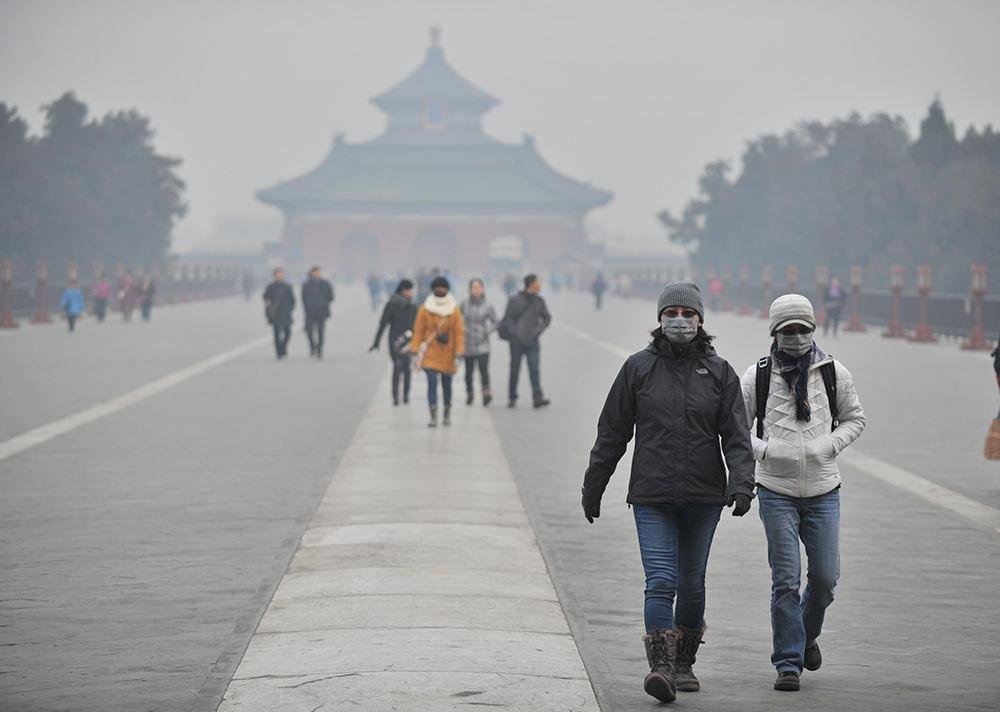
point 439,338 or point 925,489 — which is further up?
point 439,338

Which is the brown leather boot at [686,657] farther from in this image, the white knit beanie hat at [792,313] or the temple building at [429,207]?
the temple building at [429,207]

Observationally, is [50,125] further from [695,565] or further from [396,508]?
[695,565]

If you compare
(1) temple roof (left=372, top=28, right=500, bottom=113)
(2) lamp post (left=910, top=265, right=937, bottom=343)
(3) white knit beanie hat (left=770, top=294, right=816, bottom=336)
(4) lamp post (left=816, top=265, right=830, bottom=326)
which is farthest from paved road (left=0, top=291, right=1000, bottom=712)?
(1) temple roof (left=372, top=28, right=500, bottom=113)

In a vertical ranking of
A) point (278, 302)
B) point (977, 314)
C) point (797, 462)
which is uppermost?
point (797, 462)

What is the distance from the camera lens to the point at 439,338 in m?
17.8

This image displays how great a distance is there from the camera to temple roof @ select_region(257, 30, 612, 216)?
12325 cm

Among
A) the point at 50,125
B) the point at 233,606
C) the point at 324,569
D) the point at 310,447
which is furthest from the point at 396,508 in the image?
the point at 50,125

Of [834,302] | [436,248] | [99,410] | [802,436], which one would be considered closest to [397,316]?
[99,410]

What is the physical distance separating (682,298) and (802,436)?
30.8 inches

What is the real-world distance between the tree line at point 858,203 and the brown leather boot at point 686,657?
135 feet

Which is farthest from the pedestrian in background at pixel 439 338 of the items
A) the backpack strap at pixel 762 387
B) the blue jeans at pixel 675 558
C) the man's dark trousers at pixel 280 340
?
the man's dark trousers at pixel 280 340

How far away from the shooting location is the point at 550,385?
954 inches

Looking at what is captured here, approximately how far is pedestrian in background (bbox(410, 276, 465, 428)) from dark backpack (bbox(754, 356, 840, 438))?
1067 centimetres

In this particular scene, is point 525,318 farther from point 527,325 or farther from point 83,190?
point 83,190
